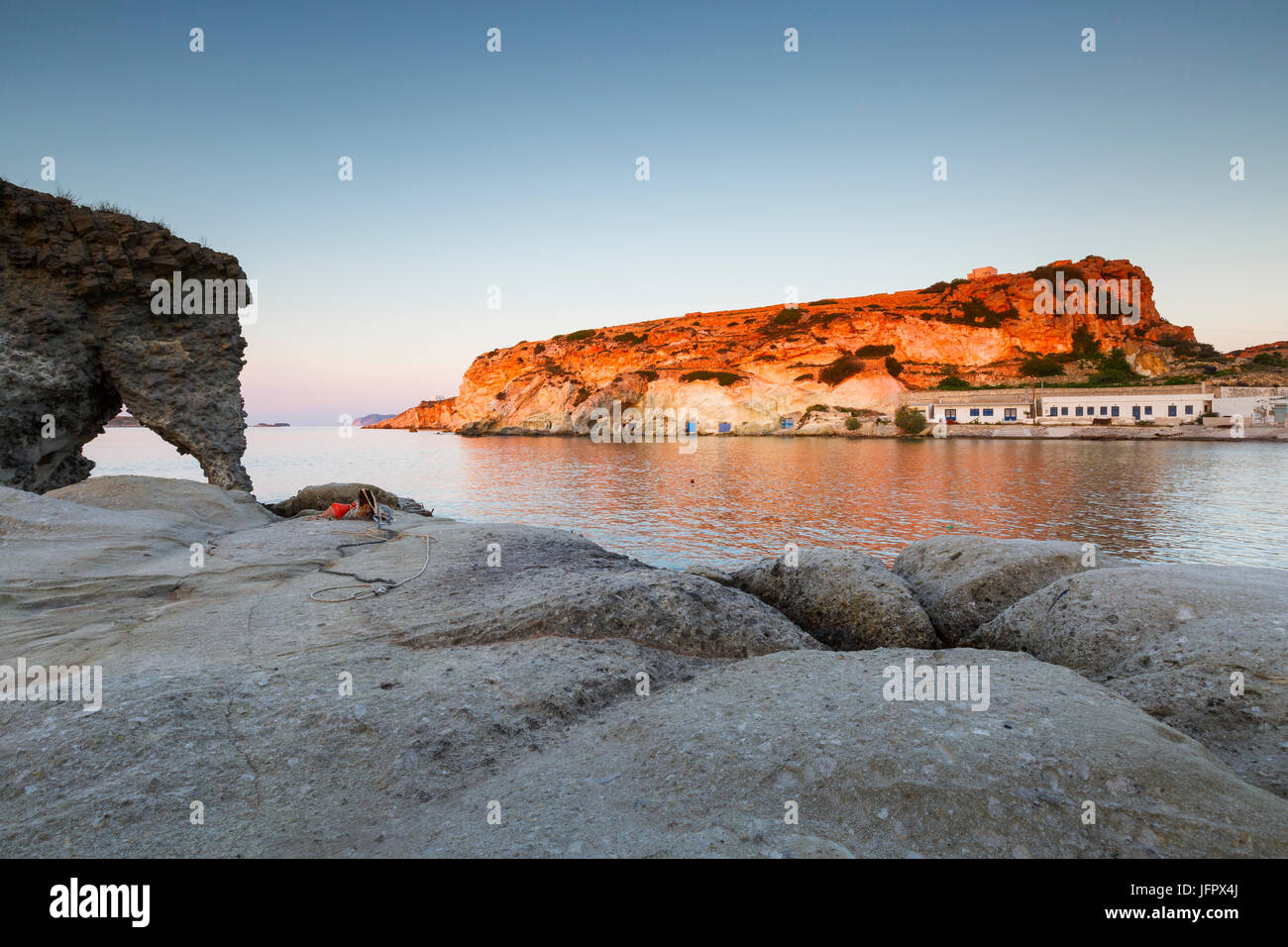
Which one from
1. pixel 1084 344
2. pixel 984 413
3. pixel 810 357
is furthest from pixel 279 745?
pixel 1084 344

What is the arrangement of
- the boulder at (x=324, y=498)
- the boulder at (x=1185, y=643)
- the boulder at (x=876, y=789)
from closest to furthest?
the boulder at (x=876, y=789), the boulder at (x=1185, y=643), the boulder at (x=324, y=498)

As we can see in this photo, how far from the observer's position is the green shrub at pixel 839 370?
361ft

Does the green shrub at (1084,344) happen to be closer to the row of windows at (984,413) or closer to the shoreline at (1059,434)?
the row of windows at (984,413)

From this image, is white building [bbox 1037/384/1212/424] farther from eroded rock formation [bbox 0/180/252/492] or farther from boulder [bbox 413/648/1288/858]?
boulder [bbox 413/648/1288/858]

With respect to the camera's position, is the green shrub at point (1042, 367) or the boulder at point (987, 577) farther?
the green shrub at point (1042, 367)

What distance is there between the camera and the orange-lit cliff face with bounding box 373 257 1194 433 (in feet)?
373

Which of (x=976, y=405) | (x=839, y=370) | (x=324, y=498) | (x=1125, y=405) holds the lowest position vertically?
(x=324, y=498)

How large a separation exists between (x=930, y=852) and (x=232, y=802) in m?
4.71

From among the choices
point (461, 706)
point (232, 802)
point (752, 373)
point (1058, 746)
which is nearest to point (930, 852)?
point (1058, 746)

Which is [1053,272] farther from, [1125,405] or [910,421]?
[910,421]

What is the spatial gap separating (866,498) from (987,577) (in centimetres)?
2264

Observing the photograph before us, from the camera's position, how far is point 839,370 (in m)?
111

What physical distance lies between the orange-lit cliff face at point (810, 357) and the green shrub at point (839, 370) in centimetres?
19

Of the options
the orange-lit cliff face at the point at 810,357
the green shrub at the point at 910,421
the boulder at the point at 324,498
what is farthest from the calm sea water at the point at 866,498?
the orange-lit cliff face at the point at 810,357
